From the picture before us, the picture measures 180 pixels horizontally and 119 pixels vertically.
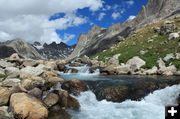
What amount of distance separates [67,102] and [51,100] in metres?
1.84

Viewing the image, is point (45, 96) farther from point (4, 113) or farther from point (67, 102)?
point (4, 113)

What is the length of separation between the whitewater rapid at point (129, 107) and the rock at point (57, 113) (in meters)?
0.66

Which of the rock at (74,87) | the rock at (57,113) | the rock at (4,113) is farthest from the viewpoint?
the rock at (74,87)

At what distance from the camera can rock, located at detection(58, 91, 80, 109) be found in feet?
78.9

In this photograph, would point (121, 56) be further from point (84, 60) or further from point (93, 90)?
point (93, 90)

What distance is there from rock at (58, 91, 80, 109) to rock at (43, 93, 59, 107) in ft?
2.03

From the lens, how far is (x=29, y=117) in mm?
19062

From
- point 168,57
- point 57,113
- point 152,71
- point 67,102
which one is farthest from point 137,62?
point 57,113

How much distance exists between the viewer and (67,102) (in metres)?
24.4

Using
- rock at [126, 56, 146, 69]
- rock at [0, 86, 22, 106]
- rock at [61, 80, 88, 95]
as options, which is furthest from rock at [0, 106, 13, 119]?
rock at [126, 56, 146, 69]

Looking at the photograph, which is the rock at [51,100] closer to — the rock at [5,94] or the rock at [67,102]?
the rock at [67,102]

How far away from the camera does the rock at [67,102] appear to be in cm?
2405

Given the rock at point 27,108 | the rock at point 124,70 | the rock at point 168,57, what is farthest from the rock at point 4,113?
the rock at point 168,57

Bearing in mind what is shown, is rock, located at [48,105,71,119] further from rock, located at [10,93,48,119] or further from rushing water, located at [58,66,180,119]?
rock, located at [10,93,48,119]
